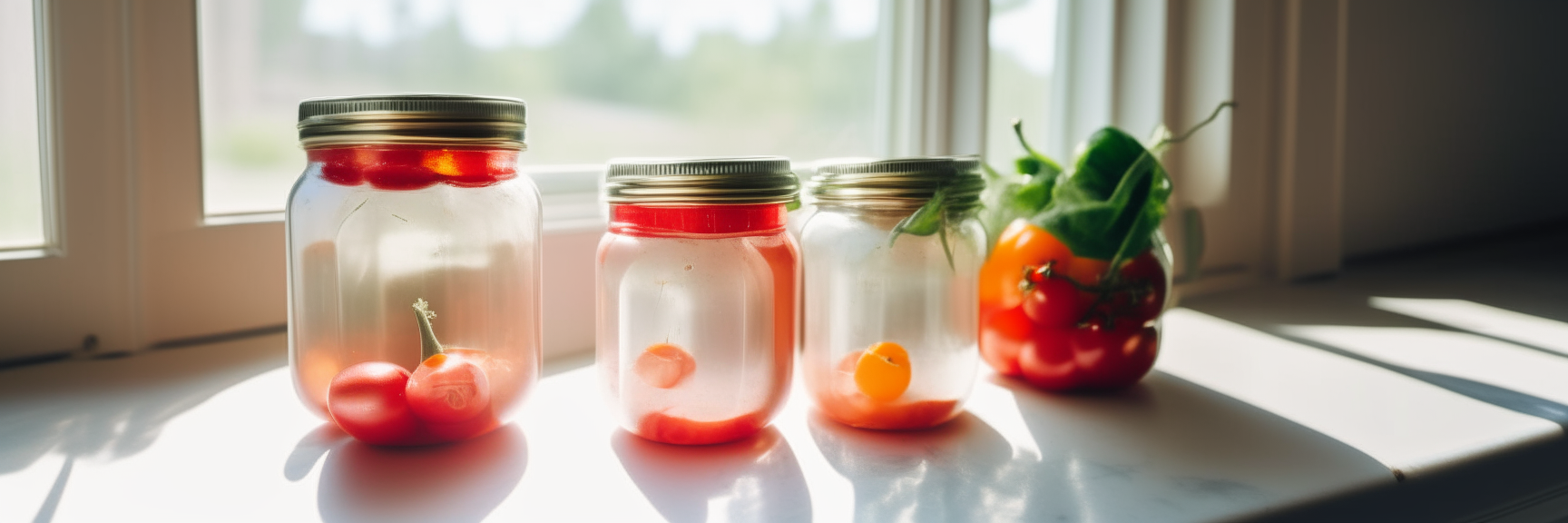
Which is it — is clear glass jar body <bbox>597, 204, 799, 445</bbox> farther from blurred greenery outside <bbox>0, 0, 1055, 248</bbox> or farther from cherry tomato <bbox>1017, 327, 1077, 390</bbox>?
blurred greenery outside <bbox>0, 0, 1055, 248</bbox>

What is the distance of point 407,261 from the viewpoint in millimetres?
655

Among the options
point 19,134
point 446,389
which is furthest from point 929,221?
point 19,134

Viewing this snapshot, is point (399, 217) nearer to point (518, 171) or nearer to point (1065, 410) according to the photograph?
point (518, 171)

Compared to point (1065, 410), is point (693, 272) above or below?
above

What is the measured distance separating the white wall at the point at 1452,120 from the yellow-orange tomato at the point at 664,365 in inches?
47.1

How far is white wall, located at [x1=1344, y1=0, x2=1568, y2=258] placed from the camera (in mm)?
1486

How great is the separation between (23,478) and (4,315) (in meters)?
0.25

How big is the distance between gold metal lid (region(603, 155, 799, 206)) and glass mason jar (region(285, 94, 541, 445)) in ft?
0.24

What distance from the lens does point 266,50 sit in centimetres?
85

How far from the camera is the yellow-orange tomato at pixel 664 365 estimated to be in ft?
2.09

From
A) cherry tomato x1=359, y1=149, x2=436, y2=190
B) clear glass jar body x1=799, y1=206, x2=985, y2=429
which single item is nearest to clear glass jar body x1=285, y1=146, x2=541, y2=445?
cherry tomato x1=359, y1=149, x2=436, y2=190

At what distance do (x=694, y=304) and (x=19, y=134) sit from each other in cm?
52

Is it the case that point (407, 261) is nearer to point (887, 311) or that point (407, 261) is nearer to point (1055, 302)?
point (887, 311)

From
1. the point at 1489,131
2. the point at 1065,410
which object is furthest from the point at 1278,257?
the point at 1065,410
